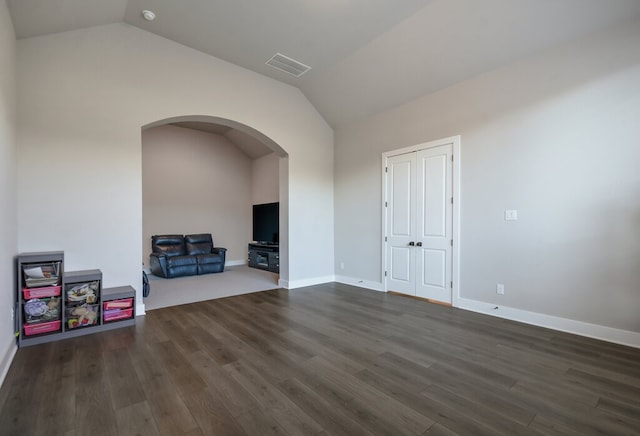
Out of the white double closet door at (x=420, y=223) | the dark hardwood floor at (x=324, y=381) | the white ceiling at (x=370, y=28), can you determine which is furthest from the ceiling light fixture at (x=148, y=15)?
the white double closet door at (x=420, y=223)

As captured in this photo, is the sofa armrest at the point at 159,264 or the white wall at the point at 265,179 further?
the white wall at the point at 265,179

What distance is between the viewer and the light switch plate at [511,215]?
3.52m

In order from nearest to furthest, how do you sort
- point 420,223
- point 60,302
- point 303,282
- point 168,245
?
point 60,302 → point 420,223 → point 303,282 → point 168,245

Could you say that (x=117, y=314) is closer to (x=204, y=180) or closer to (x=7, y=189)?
(x=7, y=189)

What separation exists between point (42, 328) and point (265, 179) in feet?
20.1

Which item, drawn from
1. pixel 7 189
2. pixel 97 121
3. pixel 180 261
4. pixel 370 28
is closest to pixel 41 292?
pixel 7 189

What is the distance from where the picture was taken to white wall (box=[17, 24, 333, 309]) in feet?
10.4

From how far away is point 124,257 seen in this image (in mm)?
3631

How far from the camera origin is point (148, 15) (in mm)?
3479

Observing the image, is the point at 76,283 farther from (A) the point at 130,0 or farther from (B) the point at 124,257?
(A) the point at 130,0

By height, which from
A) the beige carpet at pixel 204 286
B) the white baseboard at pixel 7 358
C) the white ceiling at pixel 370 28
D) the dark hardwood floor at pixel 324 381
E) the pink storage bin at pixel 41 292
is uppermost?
the white ceiling at pixel 370 28

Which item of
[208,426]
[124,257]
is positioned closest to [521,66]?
[208,426]

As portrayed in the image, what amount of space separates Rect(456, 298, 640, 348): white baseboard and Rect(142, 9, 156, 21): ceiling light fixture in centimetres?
534

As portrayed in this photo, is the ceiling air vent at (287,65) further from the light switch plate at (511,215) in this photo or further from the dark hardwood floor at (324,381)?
the dark hardwood floor at (324,381)
